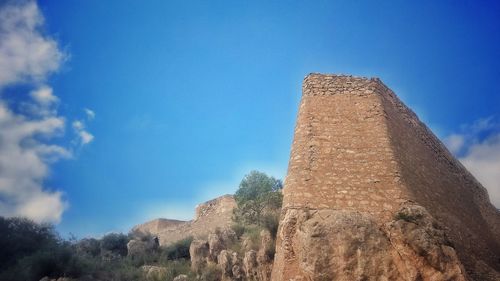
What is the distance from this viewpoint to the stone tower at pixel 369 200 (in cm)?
629

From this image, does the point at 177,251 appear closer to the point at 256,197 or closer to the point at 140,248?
the point at 140,248

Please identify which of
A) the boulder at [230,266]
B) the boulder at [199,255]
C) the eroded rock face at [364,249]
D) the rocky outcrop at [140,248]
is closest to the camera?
the eroded rock face at [364,249]

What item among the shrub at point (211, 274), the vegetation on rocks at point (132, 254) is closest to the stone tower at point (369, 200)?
the vegetation on rocks at point (132, 254)

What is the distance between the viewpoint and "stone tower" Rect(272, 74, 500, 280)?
6293 millimetres

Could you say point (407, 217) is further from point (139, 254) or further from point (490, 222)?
point (139, 254)

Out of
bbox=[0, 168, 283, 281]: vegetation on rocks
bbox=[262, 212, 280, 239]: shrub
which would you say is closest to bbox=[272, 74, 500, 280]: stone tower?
bbox=[0, 168, 283, 281]: vegetation on rocks

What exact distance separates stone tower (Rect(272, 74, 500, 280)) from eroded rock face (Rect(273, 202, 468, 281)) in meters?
0.02

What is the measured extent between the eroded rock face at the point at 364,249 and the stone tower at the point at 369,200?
2 cm

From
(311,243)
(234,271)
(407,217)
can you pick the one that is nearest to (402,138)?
(407,217)

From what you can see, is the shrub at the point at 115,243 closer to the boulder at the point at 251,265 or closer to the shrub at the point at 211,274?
the shrub at the point at 211,274

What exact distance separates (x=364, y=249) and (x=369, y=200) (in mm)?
1191

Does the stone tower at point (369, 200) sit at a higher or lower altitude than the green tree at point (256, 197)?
lower

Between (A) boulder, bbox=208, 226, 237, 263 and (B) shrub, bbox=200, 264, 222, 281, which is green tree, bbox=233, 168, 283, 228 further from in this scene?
(B) shrub, bbox=200, 264, 222, 281

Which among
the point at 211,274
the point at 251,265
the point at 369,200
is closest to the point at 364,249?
the point at 369,200
